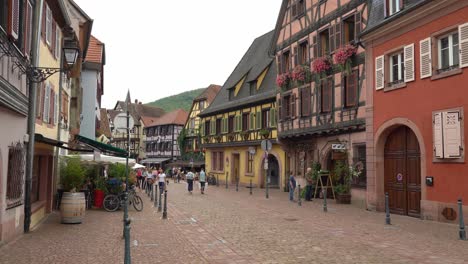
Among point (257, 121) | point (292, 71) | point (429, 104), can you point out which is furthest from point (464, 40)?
point (257, 121)

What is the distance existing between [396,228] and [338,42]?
1126 centimetres

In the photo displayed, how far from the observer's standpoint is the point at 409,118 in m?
15.7

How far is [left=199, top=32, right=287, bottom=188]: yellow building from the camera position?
→ 111 ft

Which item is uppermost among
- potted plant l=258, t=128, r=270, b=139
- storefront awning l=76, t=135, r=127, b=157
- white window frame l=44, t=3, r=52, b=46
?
white window frame l=44, t=3, r=52, b=46

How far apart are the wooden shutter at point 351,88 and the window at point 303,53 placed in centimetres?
481

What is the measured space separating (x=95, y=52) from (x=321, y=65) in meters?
17.6

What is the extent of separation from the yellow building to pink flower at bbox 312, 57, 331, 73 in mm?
9413

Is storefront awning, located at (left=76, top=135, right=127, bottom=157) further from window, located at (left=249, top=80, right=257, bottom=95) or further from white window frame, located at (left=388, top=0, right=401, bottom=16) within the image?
window, located at (left=249, top=80, right=257, bottom=95)

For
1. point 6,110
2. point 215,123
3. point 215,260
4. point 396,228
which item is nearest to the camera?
point 215,260

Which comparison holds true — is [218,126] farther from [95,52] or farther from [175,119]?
[175,119]

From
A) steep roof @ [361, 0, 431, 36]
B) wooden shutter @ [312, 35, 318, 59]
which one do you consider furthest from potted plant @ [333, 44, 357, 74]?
wooden shutter @ [312, 35, 318, 59]

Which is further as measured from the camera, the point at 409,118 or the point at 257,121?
the point at 257,121

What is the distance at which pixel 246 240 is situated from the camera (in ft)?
35.9

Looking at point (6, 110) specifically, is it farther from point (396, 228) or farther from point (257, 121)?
point (257, 121)
